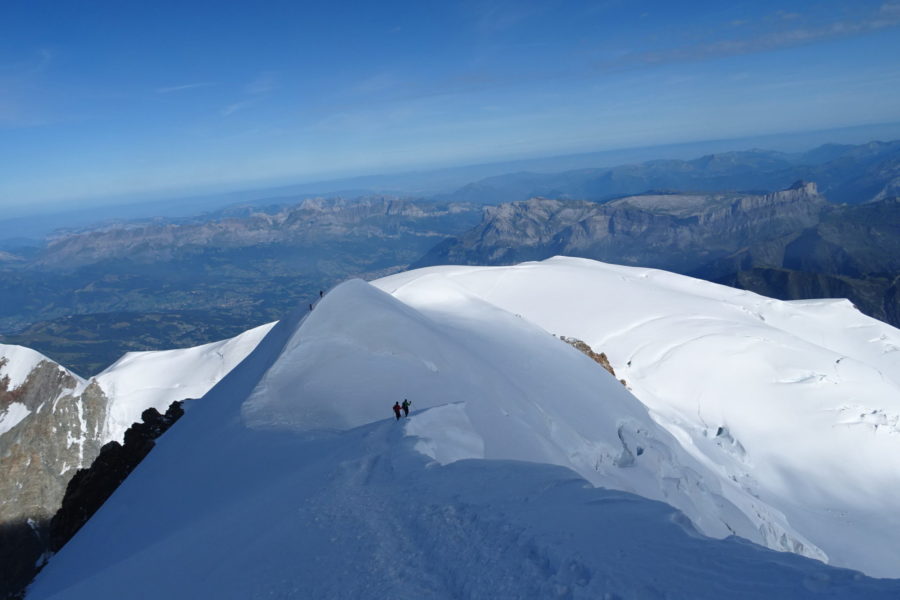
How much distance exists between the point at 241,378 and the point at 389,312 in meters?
10.3

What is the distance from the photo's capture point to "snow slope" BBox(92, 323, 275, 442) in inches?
2557

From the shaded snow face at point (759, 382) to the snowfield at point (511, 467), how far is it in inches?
10.8

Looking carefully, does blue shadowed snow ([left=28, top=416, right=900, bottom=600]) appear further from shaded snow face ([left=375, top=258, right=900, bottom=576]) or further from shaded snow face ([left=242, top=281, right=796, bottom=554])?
shaded snow face ([left=375, top=258, right=900, bottom=576])

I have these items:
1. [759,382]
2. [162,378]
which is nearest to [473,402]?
[759,382]

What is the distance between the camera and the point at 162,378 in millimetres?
70000

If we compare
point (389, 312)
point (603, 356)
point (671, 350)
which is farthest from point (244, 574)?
point (671, 350)

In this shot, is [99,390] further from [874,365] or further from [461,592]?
[874,365]

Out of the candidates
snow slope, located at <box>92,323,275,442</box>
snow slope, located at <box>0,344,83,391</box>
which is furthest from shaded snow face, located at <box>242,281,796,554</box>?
snow slope, located at <box>0,344,83,391</box>

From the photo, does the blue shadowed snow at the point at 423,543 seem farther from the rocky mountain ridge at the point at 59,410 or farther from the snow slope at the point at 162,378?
the snow slope at the point at 162,378

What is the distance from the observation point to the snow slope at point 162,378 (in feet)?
213

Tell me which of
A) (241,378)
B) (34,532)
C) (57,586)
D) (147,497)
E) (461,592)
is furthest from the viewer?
(34,532)

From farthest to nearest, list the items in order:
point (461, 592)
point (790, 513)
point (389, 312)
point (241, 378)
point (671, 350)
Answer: point (671, 350) < point (790, 513) < point (389, 312) < point (241, 378) < point (461, 592)

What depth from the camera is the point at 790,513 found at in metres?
38.9

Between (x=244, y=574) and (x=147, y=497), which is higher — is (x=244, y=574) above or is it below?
above
